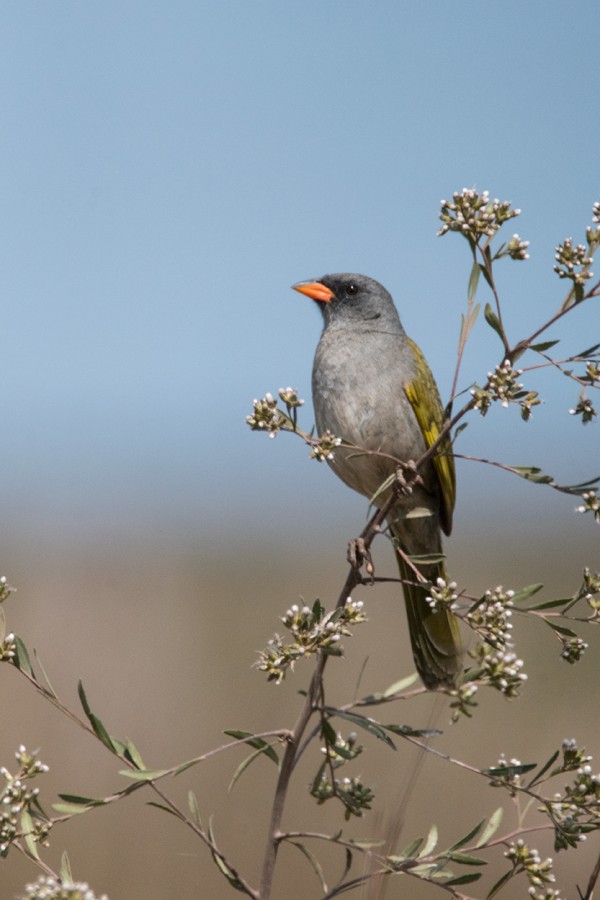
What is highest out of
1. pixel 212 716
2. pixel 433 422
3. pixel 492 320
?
pixel 433 422

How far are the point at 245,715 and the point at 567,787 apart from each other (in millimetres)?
5410

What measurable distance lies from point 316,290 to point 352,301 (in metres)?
0.17

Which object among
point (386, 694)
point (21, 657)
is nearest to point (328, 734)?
point (386, 694)

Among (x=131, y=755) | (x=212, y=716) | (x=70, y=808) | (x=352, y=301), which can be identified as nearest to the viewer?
(x=70, y=808)

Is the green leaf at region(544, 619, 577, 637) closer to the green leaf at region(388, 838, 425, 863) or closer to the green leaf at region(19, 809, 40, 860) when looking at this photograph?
the green leaf at region(388, 838, 425, 863)

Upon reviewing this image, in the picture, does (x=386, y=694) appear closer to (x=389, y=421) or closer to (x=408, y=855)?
(x=408, y=855)

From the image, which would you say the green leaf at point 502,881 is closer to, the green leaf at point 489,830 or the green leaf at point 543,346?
the green leaf at point 489,830

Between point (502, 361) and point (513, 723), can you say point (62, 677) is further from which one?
point (502, 361)

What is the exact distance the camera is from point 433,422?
339 cm

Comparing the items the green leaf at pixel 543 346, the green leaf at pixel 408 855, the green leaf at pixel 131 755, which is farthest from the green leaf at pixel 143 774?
the green leaf at pixel 543 346

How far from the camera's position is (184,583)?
11.2 meters

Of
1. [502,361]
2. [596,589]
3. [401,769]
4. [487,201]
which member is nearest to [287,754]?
[596,589]

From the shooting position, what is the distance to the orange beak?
4.04 meters

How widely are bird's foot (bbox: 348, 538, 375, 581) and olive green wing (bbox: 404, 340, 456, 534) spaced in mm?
893
